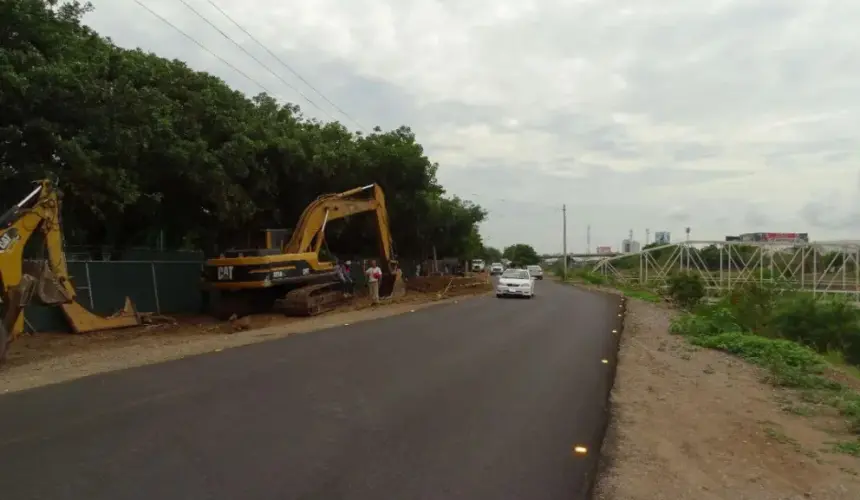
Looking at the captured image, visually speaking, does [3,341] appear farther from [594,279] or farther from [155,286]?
[594,279]

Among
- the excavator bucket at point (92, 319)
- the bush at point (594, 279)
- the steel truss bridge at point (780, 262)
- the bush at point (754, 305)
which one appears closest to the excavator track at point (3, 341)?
the excavator bucket at point (92, 319)

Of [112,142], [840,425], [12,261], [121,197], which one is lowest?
[840,425]

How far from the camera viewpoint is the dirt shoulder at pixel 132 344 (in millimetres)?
11984

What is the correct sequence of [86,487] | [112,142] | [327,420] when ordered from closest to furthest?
1. [86,487]
2. [327,420]
3. [112,142]

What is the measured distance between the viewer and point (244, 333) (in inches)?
709

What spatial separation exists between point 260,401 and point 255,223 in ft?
70.0

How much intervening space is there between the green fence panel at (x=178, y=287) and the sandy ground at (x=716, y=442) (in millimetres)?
14609

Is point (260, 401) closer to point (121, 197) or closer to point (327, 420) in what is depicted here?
point (327, 420)

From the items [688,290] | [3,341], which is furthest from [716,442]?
[688,290]

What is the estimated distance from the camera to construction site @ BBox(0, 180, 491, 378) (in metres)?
14.0

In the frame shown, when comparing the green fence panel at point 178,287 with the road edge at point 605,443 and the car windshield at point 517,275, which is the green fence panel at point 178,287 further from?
the car windshield at point 517,275

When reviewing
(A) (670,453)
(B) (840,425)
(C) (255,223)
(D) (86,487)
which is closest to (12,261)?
(D) (86,487)

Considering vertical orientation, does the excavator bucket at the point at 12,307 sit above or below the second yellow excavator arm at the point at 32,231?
below

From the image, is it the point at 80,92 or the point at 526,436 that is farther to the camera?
the point at 80,92
